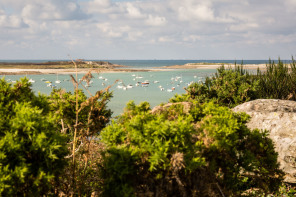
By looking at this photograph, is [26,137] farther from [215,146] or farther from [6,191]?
[215,146]

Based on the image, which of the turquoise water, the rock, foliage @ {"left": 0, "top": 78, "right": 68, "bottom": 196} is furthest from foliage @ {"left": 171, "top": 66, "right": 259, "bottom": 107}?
foliage @ {"left": 0, "top": 78, "right": 68, "bottom": 196}

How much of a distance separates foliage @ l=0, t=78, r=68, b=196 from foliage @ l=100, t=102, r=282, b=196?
679 millimetres

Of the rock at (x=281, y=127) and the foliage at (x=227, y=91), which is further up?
the foliage at (x=227, y=91)

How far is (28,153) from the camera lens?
3.11 m

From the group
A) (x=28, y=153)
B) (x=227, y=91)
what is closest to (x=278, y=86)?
(x=227, y=91)

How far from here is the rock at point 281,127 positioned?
617 cm

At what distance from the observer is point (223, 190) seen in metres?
3.86

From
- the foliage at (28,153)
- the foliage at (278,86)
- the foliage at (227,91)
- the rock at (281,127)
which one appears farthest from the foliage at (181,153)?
the foliage at (278,86)

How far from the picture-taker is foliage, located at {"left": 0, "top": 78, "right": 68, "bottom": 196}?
2863 millimetres

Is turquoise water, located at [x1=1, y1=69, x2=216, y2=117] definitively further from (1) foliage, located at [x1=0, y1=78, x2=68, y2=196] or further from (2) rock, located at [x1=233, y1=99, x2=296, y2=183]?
(1) foliage, located at [x1=0, y1=78, x2=68, y2=196]

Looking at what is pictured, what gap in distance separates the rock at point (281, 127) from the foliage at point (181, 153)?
6.67 ft

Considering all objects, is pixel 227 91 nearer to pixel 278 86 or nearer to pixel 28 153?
pixel 278 86

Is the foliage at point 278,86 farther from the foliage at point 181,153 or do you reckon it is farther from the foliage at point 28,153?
the foliage at point 28,153

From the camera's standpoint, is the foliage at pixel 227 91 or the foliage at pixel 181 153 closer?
the foliage at pixel 181 153
